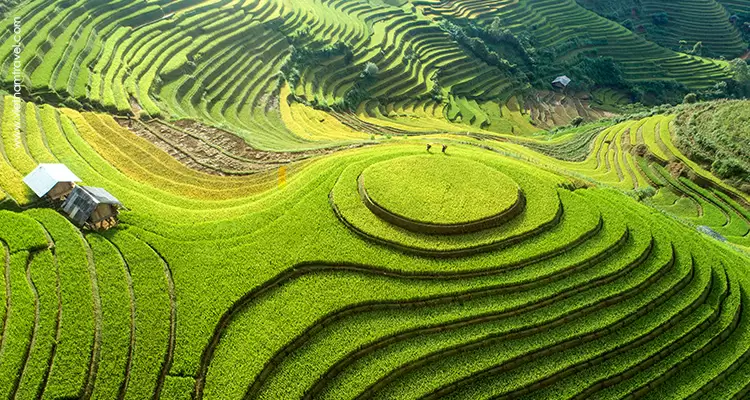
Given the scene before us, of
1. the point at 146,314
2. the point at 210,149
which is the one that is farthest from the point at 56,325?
the point at 210,149

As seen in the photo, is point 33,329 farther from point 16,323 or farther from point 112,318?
point 112,318

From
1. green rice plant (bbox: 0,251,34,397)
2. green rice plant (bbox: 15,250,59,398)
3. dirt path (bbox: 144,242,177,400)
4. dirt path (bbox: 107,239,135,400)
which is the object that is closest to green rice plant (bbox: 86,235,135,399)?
dirt path (bbox: 107,239,135,400)

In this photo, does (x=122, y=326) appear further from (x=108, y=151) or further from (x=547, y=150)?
(x=547, y=150)

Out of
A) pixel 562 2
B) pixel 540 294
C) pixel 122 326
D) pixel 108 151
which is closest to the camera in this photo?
pixel 122 326

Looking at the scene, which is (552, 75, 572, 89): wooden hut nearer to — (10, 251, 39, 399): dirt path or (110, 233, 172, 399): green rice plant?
(110, 233, 172, 399): green rice plant

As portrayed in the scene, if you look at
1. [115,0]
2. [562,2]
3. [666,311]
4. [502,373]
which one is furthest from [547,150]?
[562,2]

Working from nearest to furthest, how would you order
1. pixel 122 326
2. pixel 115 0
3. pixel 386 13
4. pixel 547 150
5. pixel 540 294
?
1. pixel 122 326
2. pixel 540 294
3. pixel 547 150
4. pixel 115 0
5. pixel 386 13

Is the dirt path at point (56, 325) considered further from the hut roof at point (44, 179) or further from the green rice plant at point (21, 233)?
the hut roof at point (44, 179)

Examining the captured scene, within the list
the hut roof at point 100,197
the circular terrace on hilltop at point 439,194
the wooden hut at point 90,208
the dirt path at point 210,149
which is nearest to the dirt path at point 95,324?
the wooden hut at point 90,208
